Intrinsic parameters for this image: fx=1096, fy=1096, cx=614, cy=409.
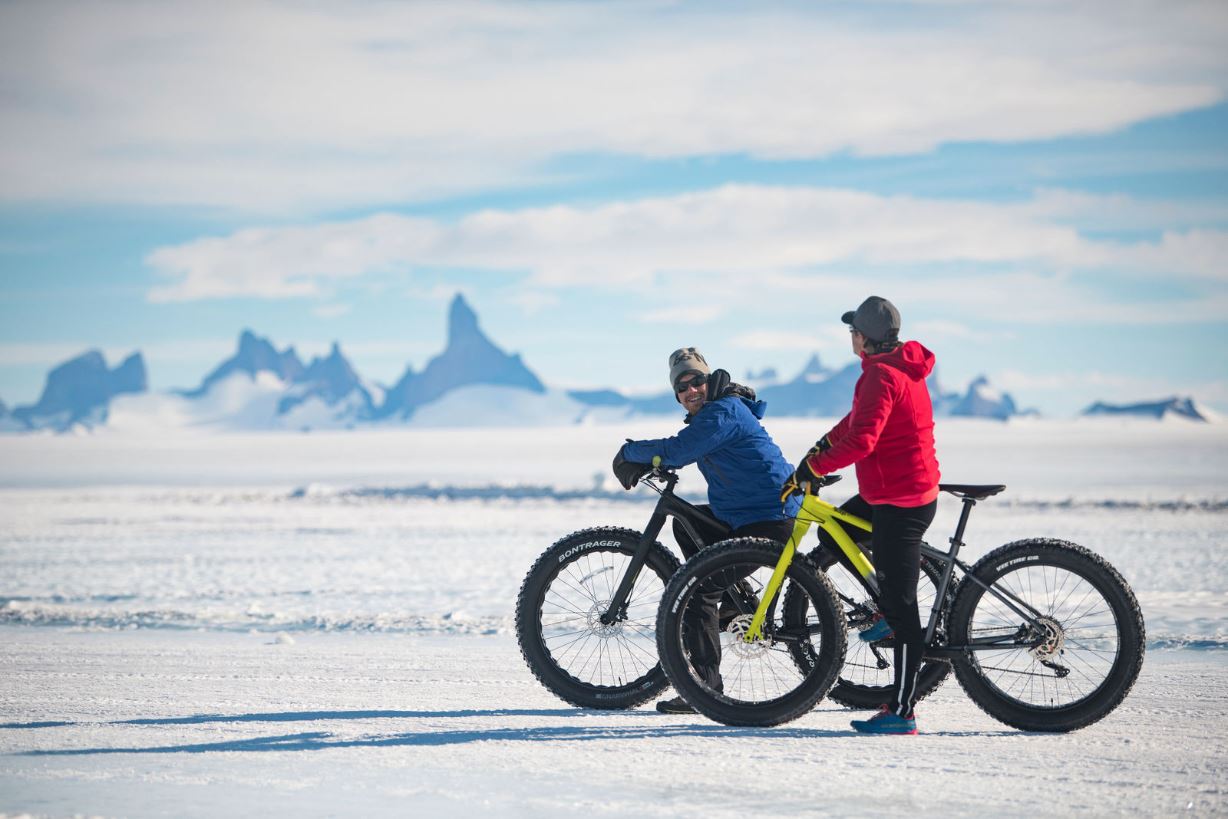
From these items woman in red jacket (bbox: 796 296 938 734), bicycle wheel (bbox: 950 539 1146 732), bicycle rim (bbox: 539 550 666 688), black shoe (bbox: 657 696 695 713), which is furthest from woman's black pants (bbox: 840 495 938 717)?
bicycle rim (bbox: 539 550 666 688)

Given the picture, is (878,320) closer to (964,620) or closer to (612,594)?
(964,620)

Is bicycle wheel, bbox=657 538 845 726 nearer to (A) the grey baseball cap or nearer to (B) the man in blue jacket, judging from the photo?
(B) the man in blue jacket

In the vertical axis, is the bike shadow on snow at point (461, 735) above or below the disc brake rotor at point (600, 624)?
below

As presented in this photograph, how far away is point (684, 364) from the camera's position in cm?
556

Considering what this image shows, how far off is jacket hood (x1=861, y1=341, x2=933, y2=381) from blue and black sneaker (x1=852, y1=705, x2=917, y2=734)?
61.1 inches

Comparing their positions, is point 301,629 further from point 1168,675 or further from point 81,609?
point 1168,675

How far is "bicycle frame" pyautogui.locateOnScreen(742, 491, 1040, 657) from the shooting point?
5.04 m

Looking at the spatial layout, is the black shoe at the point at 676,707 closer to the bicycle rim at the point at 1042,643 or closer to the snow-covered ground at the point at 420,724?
the snow-covered ground at the point at 420,724

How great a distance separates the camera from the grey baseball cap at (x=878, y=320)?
499 centimetres

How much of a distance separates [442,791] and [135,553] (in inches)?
499

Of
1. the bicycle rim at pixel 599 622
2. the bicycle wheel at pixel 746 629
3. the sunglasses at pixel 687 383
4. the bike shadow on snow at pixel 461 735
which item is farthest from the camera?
the bicycle rim at pixel 599 622

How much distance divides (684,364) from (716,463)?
0.53m

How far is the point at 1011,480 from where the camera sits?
124 feet

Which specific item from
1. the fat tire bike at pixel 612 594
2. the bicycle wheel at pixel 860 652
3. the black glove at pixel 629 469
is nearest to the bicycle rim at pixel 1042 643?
the bicycle wheel at pixel 860 652
